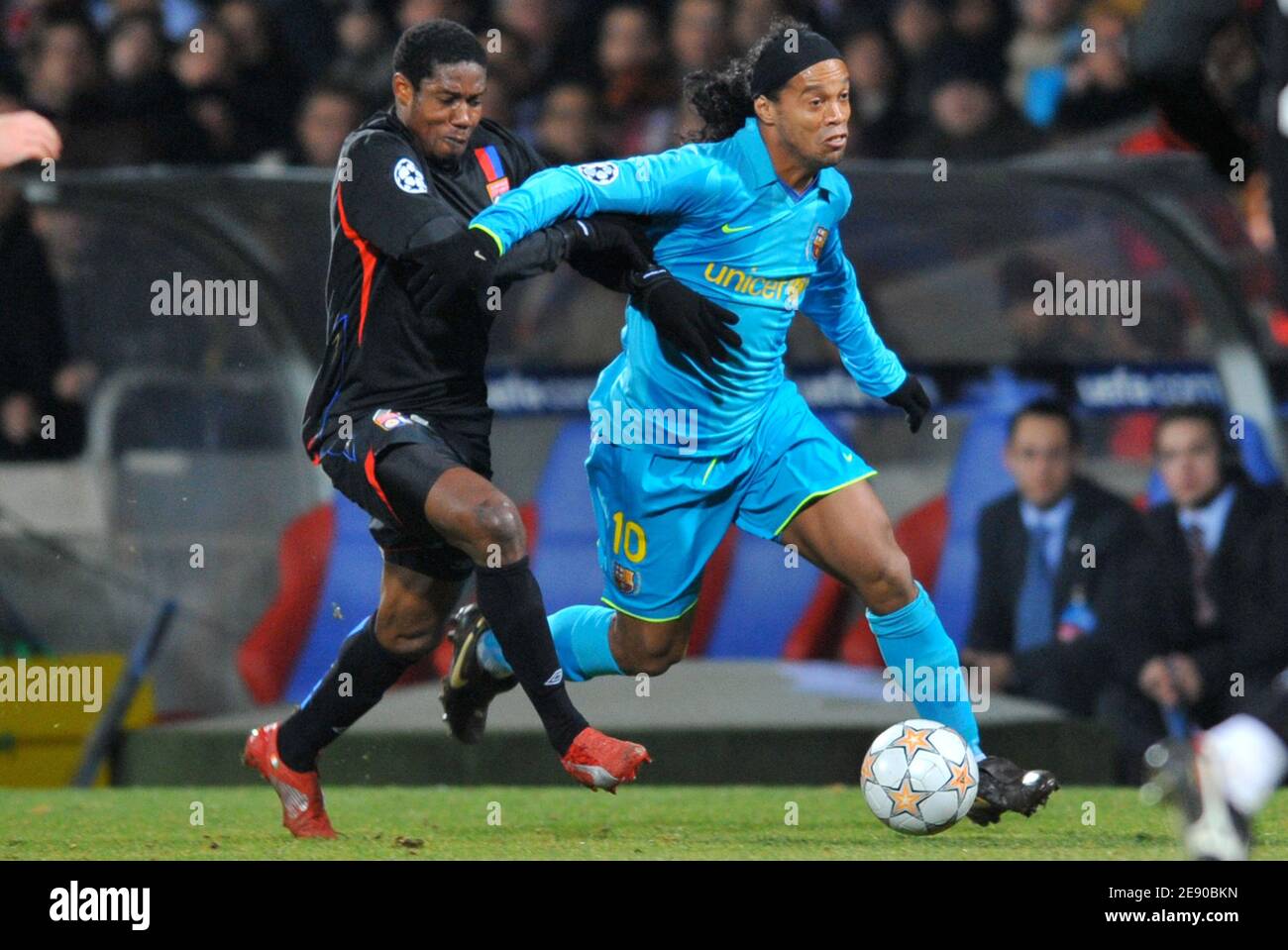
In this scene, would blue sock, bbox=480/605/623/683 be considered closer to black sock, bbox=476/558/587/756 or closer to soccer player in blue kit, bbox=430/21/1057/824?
soccer player in blue kit, bbox=430/21/1057/824

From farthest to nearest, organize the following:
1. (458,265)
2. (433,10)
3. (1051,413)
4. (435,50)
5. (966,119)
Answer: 1. (433,10)
2. (966,119)
3. (1051,413)
4. (435,50)
5. (458,265)

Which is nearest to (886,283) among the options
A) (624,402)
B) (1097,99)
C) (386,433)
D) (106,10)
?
(1097,99)

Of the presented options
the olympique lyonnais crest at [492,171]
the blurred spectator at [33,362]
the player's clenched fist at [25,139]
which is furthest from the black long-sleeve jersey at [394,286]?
the blurred spectator at [33,362]

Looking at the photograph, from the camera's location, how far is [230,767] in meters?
7.68

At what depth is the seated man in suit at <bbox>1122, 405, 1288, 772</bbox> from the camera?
7.56 metres

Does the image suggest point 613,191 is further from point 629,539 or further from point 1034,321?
point 1034,321

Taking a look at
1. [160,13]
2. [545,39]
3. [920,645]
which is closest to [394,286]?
[920,645]

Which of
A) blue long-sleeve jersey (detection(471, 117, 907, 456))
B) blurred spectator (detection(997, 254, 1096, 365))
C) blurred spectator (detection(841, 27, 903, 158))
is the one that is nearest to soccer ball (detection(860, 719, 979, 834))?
blue long-sleeve jersey (detection(471, 117, 907, 456))

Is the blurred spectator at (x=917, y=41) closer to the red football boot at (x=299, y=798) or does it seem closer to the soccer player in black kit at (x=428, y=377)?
the soccer player in black kit at (x=428, y=377)

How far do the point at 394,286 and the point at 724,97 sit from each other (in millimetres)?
1008

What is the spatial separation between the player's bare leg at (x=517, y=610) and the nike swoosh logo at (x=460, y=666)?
574 millimetres

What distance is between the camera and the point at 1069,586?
25.8 feet

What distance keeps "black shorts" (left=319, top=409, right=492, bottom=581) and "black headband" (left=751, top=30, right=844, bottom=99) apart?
43.9 inches

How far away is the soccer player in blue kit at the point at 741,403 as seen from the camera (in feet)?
17.4
